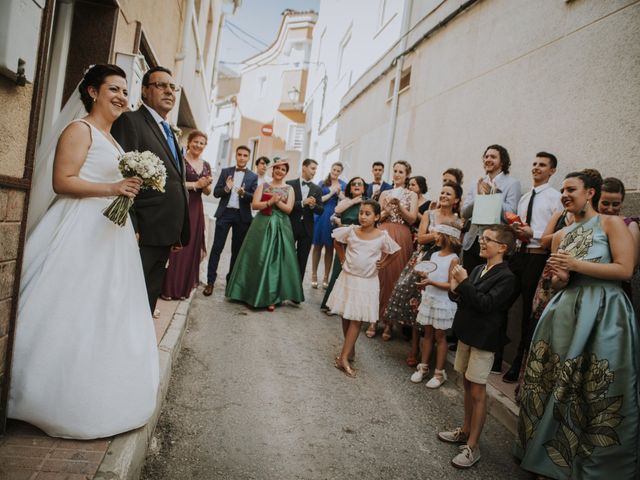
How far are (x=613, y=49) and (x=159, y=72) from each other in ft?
14.1

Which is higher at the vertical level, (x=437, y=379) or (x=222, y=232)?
(x=222, y=232)

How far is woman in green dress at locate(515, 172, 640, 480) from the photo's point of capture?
2744 millimetres

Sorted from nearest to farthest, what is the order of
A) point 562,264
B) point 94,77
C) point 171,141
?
point 94,77
point 562,264
point 171,141

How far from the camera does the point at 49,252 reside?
2354 mm

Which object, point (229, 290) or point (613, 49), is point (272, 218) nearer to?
point (229, 290)

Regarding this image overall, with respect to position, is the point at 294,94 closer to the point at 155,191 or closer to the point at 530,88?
the point at 530,88

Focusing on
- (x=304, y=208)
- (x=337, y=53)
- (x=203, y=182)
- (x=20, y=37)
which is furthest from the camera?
(x=337, y=53)

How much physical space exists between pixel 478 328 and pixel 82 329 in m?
2.58

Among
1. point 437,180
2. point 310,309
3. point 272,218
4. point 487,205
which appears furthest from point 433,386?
point 437,180

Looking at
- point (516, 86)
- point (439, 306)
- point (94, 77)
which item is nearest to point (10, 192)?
point (94, 77)

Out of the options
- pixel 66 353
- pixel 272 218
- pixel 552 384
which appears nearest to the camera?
pixel 66 353

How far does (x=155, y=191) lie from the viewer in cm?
303

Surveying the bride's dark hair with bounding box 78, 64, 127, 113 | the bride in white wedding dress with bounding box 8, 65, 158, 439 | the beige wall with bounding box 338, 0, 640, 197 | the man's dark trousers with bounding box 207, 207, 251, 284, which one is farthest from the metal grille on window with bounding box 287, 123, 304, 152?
the bride in white wedding dress with bounding box 8, 65, 158, 439

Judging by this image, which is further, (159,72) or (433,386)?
(433,386)
